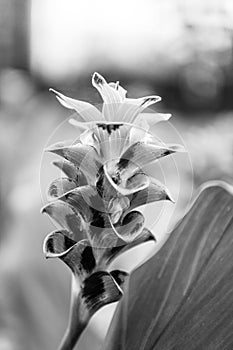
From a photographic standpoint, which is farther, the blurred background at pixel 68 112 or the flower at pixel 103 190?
the blurred background at pixel 68 112

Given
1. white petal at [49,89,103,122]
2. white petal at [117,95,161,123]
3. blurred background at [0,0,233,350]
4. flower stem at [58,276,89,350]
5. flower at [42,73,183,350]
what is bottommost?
blurred background at [0,0,233,350]

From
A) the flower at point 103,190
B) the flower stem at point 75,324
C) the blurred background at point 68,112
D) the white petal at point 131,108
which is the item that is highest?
the white petal at point 131,108

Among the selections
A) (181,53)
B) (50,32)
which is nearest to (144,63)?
(181,53)

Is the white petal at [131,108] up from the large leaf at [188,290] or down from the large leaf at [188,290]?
up

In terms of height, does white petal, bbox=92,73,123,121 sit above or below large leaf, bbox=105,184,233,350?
above

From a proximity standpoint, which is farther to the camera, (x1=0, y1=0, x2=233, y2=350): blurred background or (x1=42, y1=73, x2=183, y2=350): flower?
(x1=0, y1=0, x2=233, y2=350): blurred background

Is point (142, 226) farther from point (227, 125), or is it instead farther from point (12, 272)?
point (227, 125)
